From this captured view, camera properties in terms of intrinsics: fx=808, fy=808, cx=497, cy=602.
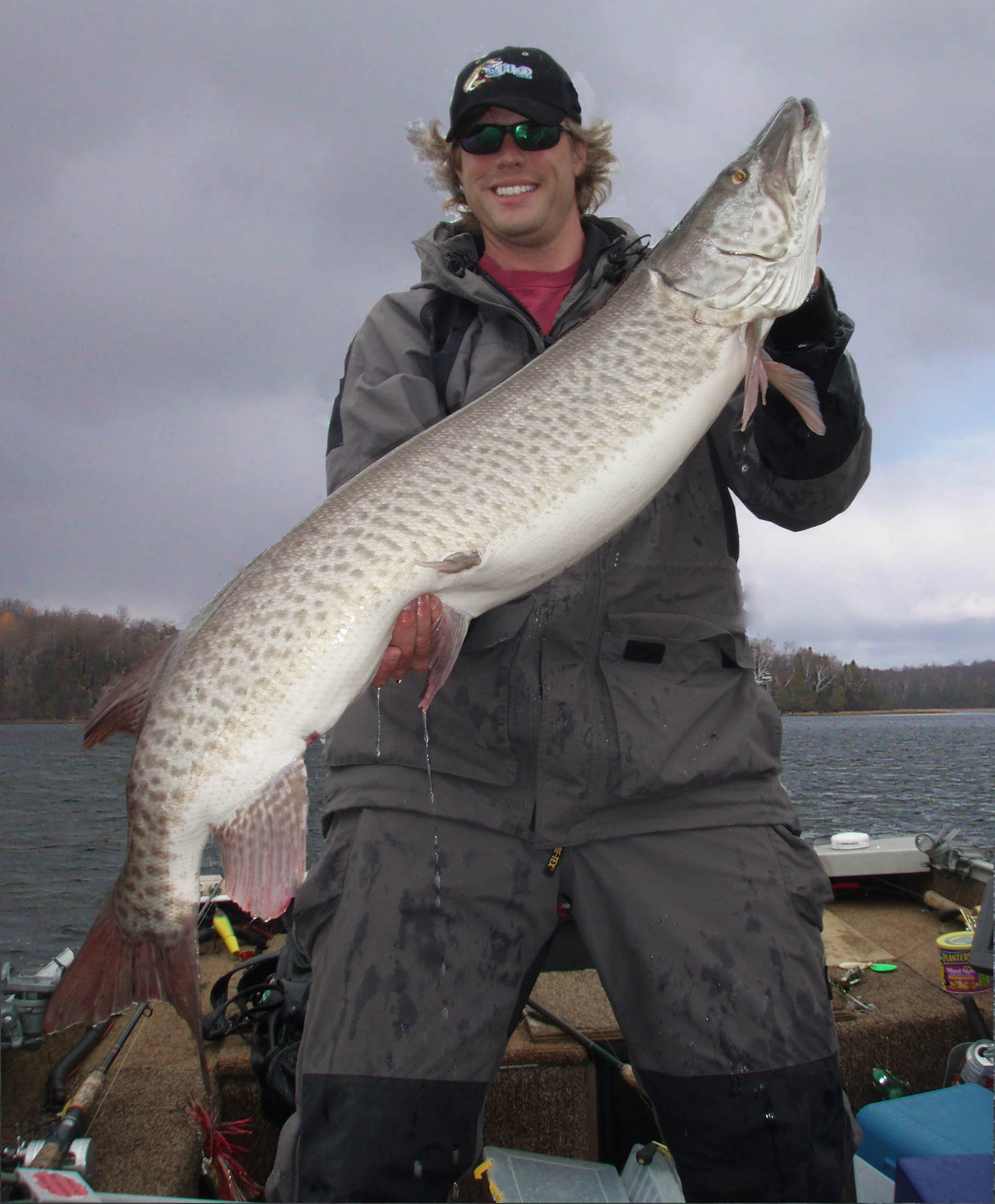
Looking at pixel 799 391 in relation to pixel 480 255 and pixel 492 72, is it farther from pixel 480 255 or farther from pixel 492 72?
pixel 492 72

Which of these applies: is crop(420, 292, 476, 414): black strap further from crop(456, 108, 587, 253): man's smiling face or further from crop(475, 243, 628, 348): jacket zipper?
crop(456, 108, 587, 253): man's smiling face


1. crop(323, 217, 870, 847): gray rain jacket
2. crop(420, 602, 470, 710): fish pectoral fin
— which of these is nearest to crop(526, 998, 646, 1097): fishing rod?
crop(323, 217, 870, 847): gray rain jacket

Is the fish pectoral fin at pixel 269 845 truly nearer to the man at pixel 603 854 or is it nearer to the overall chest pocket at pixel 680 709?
the man at pixel 603 854

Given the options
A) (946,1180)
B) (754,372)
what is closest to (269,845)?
(754,372)

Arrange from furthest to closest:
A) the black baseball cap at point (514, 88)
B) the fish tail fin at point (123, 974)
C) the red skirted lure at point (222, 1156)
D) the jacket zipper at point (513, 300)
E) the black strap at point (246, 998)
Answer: the black strap at point (246, 998) → the red skirted lure at point (222, 1156) → the black baseball cap at point (514, 88) → the jacket zipper at point (513, 300) → the fish tail fin at point (123, 974)

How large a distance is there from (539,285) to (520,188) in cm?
30

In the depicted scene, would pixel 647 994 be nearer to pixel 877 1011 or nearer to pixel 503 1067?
pixel 503 1067

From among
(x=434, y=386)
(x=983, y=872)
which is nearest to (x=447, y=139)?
(x=434, y=386)

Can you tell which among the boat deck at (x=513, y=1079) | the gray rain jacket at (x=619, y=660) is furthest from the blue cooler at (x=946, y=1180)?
the boat deck at (x=513, y=1079)

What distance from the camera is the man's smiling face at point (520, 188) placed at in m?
2.59

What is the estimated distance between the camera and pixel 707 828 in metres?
2.03

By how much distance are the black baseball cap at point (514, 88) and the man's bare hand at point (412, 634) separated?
168 centimetres

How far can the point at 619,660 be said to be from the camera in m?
2.12

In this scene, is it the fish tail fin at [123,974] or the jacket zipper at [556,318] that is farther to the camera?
the jacket zipper at [556,318]
